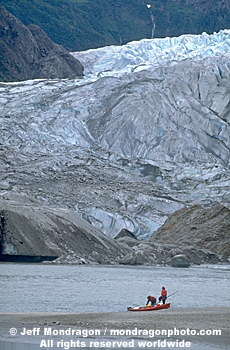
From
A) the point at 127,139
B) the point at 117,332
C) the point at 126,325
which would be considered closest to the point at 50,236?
the point at 126,325

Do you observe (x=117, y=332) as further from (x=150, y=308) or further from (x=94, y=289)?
(x=94, y=289)

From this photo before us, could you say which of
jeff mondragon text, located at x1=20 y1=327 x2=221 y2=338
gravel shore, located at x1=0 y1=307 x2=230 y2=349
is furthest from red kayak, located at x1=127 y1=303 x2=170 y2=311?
jeff mondragon text, located at x1=20 y1=327 x2=221 y2=338

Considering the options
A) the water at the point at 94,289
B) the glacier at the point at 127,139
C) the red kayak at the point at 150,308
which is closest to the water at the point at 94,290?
the water at the point at 94,289

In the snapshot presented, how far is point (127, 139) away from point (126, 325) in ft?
210

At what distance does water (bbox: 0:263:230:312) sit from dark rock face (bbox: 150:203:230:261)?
1544 cm

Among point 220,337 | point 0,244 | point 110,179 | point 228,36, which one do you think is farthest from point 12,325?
point 228,36

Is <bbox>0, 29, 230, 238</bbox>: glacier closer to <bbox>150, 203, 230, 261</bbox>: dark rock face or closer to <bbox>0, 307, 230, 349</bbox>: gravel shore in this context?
<bbox>150, 203, 230, 261</bbox>: dark rock face

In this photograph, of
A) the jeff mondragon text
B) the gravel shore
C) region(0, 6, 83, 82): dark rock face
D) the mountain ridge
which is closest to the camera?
the gravel shore

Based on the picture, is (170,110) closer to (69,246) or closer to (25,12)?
(69,246)

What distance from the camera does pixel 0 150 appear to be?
71688 mm

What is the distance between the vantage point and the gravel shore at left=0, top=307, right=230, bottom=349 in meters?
14.2

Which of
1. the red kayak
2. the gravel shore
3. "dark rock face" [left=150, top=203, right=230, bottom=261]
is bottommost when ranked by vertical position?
"dark rock face" [left=150, top=203, right=230, bottom=261]

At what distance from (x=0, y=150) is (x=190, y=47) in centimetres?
4087

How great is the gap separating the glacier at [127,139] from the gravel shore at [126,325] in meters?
39.0
